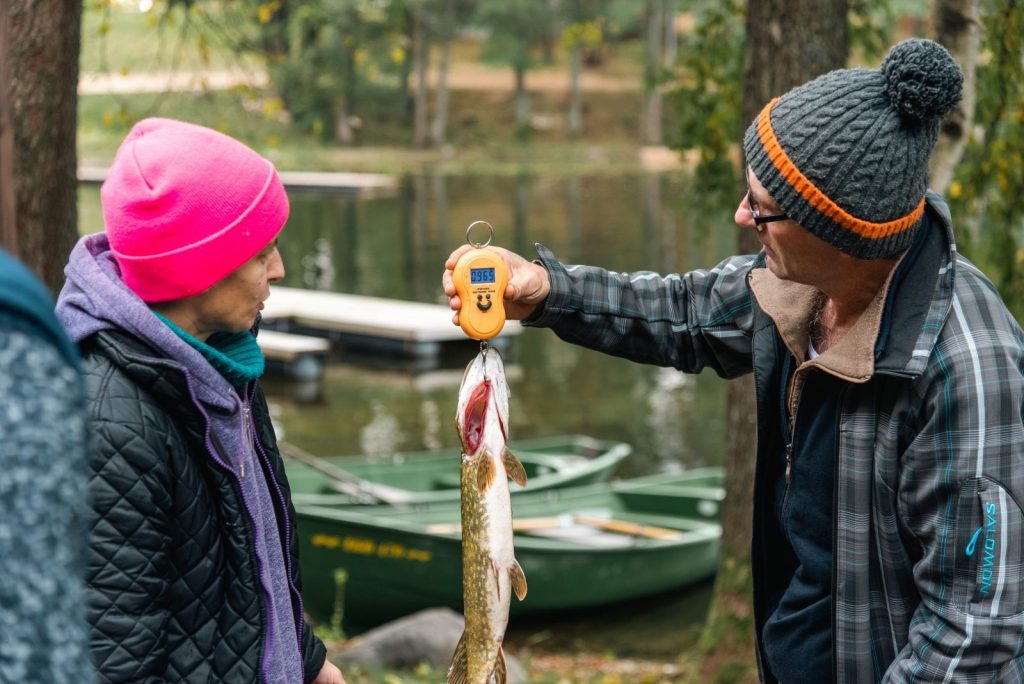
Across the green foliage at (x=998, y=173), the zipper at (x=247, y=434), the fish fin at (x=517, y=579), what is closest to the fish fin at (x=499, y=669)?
the fish fin at (x=517, y=579)

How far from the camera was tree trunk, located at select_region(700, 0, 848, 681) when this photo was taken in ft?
16.8

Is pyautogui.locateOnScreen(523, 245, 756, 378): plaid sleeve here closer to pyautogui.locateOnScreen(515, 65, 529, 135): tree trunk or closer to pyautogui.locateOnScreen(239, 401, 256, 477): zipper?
pyautogui.locateOnScreen(239, 401, 256, 477): zipper

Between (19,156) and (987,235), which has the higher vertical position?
(19,156)

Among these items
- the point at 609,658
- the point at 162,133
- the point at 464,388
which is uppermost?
the point at 162,133

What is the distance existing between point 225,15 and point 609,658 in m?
5.12

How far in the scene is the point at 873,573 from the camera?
7.32 ft

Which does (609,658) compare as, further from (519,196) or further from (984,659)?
(519,196)

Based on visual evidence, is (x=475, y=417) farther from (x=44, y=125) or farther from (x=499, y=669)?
(x=44, y=125)

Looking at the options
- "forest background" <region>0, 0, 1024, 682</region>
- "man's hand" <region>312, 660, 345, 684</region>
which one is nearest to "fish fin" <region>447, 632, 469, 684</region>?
"man's hand" <region>312, 660, 345, 684</region>

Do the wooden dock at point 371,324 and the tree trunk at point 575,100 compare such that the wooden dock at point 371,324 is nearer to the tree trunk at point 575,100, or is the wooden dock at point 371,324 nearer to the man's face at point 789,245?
the man's face at point 789,245

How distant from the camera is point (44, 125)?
4.23m

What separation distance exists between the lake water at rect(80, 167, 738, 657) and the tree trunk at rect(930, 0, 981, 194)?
2.36 metres

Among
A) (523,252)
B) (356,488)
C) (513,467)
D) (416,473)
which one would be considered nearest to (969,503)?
(513,467)

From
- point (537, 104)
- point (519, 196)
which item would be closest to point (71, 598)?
point (519, 196)
